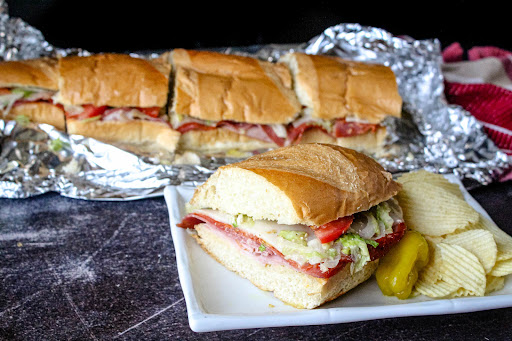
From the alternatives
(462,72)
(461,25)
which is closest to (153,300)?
(462,72)

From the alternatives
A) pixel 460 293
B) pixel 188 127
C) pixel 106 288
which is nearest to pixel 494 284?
pixel 460 293

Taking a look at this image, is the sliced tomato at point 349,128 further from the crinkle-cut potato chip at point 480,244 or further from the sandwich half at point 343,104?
the crinkle-cut potato chip at point 480,244

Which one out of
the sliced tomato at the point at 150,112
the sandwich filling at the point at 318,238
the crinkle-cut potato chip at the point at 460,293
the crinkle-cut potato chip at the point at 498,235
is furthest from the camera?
the sliced tomato at the point at 150,112

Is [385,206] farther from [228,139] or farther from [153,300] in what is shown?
[228,139]

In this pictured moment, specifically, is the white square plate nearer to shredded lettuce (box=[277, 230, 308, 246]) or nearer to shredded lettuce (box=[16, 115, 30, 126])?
shredded lettuce (box=[277, 230, 308, 246])

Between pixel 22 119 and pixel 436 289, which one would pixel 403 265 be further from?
pixel 22 119

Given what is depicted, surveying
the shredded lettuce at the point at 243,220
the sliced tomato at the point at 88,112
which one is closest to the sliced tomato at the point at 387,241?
the shredded lettuce at the point at 243,220

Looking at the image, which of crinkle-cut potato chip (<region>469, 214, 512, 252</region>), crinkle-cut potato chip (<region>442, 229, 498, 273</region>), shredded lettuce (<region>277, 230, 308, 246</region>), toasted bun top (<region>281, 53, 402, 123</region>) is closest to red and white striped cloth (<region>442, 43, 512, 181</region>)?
toasted bun top (<region>281, 53, 402, 123</region>)
